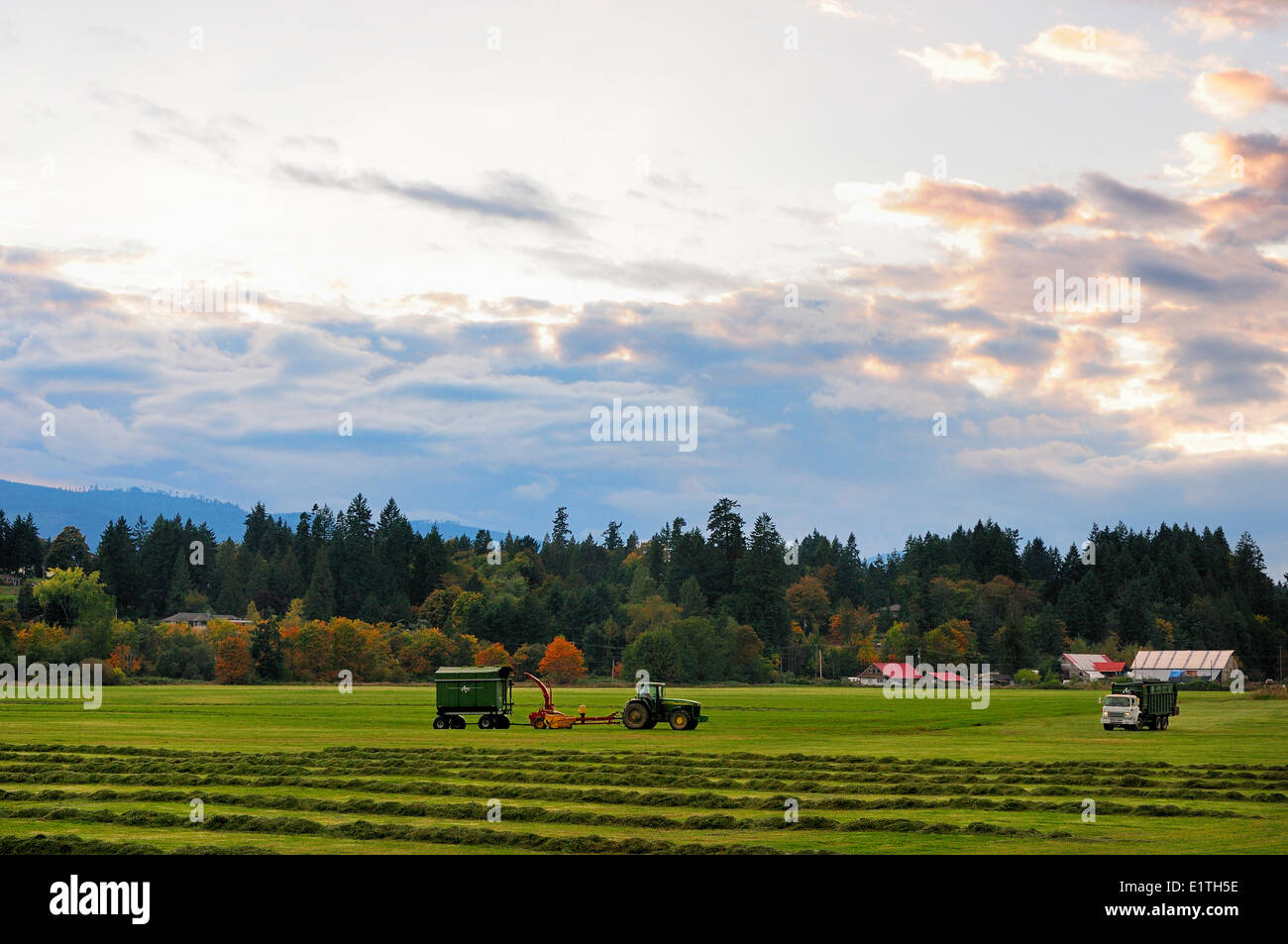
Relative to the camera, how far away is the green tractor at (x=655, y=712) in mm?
57969

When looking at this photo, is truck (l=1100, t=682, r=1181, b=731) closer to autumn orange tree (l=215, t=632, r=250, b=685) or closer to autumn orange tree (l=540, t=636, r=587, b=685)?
autumn orange tree (l=215, t=632, r=250, b=685)

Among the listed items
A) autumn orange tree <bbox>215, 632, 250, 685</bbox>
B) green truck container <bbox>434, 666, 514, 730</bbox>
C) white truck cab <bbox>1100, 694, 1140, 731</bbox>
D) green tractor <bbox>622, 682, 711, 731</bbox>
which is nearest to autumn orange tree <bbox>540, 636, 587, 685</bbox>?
autumn orange tree <bbox>215, 632, 250, 685</bbox>

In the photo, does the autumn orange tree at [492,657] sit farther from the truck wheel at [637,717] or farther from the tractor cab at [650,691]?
the truck wheel at [637,717]

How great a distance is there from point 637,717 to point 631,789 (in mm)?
24957

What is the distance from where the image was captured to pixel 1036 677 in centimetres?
19662

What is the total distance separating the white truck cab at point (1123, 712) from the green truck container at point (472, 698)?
97.6 ft

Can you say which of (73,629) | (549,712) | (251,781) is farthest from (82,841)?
(73,629)

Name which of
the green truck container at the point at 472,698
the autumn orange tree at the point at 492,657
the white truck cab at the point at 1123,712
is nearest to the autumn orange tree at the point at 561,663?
the autumn orange tree at the point at 492,657

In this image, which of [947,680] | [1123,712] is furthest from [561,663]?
[1123,712]

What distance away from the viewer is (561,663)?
170 metres

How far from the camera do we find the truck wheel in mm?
57875

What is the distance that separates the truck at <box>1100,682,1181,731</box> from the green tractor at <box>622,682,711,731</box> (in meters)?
20.5
